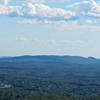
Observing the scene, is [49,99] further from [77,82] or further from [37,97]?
[77,82]

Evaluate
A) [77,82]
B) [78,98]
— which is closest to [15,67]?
[77,82]

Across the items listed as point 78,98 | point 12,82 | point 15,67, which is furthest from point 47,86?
point 15,67

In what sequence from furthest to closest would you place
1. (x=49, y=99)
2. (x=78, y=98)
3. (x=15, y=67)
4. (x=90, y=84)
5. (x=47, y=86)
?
(x=15, y=67)
(x=90, y=84)
(x=47, y=86)
(x=78, y=98)
(x=49, y=99)

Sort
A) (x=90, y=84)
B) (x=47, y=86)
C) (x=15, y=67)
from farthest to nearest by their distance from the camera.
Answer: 1. (x=15, y=67)
2. (x=90, y=84)
3. (x=47, y=86)

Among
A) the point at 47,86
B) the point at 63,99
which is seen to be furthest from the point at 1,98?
the point at 47,86

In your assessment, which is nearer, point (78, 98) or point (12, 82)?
point (78, 98)

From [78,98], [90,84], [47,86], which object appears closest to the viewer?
[78,98]

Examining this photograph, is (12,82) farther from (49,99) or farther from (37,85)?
(49,99)

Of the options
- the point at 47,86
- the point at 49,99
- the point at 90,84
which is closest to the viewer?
the point at 49,99

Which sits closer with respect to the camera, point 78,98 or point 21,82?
point 78,98
